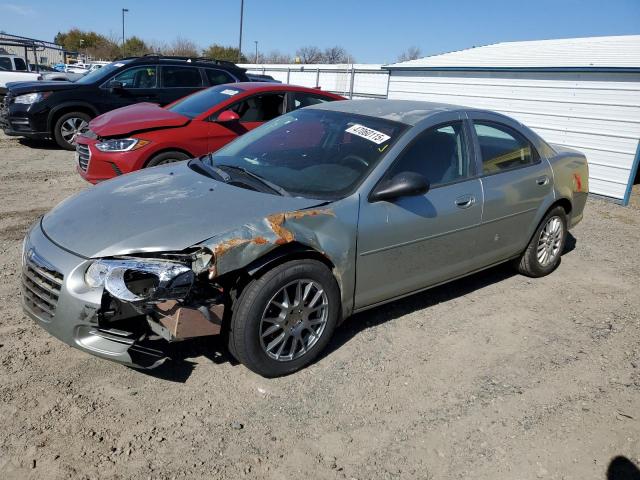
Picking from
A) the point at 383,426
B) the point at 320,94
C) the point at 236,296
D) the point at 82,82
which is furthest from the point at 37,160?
the point at 383,426

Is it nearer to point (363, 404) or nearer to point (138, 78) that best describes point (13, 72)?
point (138, 78)

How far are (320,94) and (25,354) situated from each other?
5.43m

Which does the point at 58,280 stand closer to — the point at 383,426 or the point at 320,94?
the point at 383,426

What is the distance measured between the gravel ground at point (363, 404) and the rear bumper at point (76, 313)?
33 cm

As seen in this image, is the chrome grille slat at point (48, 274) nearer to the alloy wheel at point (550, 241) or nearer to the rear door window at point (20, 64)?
the alloy wheel at point (550, 241)

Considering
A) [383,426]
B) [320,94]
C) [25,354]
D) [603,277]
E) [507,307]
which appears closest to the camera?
[383,426]

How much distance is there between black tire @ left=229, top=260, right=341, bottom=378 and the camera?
9.65 feet

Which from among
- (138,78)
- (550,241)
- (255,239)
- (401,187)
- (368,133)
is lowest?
(550,241)

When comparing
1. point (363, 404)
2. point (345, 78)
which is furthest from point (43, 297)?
point (345, 78)

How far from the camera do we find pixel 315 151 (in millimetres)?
3914

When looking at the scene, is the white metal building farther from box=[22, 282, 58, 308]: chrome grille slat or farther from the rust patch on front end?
box=[22, 282, 58, 308]: chrome grille slat

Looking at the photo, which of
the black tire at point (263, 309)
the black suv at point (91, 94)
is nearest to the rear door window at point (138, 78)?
the black suv at point (91, 94)

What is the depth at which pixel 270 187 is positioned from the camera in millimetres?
3488

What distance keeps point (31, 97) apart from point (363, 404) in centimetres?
946
